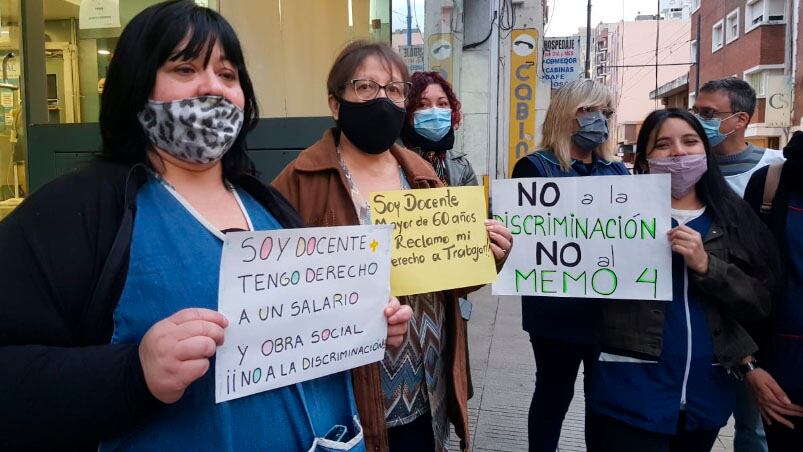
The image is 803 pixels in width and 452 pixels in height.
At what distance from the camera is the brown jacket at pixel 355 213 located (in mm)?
1802

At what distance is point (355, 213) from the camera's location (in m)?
1.95

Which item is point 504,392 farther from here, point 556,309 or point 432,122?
point 432,122

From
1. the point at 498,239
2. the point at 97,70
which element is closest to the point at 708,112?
the point at 498,239

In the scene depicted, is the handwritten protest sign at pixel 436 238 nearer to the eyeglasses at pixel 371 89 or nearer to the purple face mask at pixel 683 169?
the eyeglasses at pixel 371 89

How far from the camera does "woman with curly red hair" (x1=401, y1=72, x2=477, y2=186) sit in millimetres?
3105

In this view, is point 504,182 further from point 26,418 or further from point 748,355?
point 26,418

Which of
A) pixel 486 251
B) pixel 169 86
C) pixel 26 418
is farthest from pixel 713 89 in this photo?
pixel 26 418

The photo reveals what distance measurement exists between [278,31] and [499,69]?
552 cm

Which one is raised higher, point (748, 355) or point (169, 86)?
point (169, 86)

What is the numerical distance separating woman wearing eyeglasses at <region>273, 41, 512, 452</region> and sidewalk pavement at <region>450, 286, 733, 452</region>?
6.03ft

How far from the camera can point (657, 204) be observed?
2264 millimetres

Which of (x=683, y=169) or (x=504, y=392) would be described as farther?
(x=504, y=392)

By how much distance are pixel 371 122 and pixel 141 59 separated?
2.86ft

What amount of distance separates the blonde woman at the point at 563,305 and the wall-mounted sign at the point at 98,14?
10.9 ft
